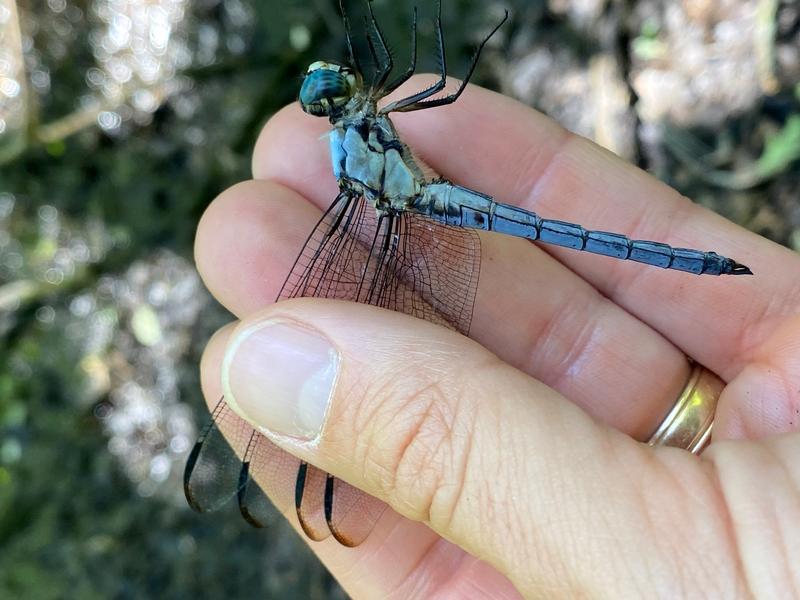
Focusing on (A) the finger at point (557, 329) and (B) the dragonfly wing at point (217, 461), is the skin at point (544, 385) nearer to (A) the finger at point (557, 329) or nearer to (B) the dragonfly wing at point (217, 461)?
(A) the finger at point (557, 329)

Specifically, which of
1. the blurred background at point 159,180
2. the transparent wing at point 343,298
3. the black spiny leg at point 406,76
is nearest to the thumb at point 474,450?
the transparent wing at point 343,298

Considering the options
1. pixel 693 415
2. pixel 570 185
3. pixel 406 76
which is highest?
pixel 406 76

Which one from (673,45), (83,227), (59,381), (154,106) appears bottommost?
(59,381)

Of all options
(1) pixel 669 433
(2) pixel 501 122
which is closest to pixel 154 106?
(2) pixel 501 122

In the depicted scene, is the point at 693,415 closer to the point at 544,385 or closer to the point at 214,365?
the point at 544,385

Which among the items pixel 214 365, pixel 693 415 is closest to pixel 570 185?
pixel 693 415

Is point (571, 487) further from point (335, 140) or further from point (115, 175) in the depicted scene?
point (115, 175)

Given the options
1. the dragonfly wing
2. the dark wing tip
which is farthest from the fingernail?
the dark wing tip
